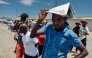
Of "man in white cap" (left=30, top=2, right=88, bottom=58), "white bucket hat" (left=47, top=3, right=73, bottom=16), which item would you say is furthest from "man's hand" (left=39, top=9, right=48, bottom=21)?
"white bucket hat" (left=47, top=3, right=73, bottom=16)

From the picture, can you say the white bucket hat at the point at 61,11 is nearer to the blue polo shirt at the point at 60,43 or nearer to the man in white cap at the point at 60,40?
the man in white cap at the point at 60,40

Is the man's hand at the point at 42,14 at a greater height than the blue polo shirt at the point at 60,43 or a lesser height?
greater

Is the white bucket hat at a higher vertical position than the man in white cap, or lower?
higher

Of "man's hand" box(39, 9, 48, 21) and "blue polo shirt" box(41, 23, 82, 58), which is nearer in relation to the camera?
"blue polo shirt" box(41, 23, 82, 58)

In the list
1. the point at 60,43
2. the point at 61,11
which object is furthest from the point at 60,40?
the point at 61,11

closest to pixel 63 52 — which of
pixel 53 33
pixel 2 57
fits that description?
pixel 53 33

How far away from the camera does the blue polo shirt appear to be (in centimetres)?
224

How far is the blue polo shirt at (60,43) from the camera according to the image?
2240mm

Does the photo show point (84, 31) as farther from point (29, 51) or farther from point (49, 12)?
point (49, 12)

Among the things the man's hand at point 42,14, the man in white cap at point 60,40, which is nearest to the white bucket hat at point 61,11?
the man in white cap at point 60,40

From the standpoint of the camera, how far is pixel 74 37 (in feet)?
7.31

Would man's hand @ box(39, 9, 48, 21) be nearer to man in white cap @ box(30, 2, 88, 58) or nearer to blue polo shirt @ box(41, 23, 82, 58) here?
man in white cap @ box(30, 2, 88, 58)

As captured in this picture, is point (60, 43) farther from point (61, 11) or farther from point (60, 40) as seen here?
point (61, 11)

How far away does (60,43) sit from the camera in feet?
7.44
